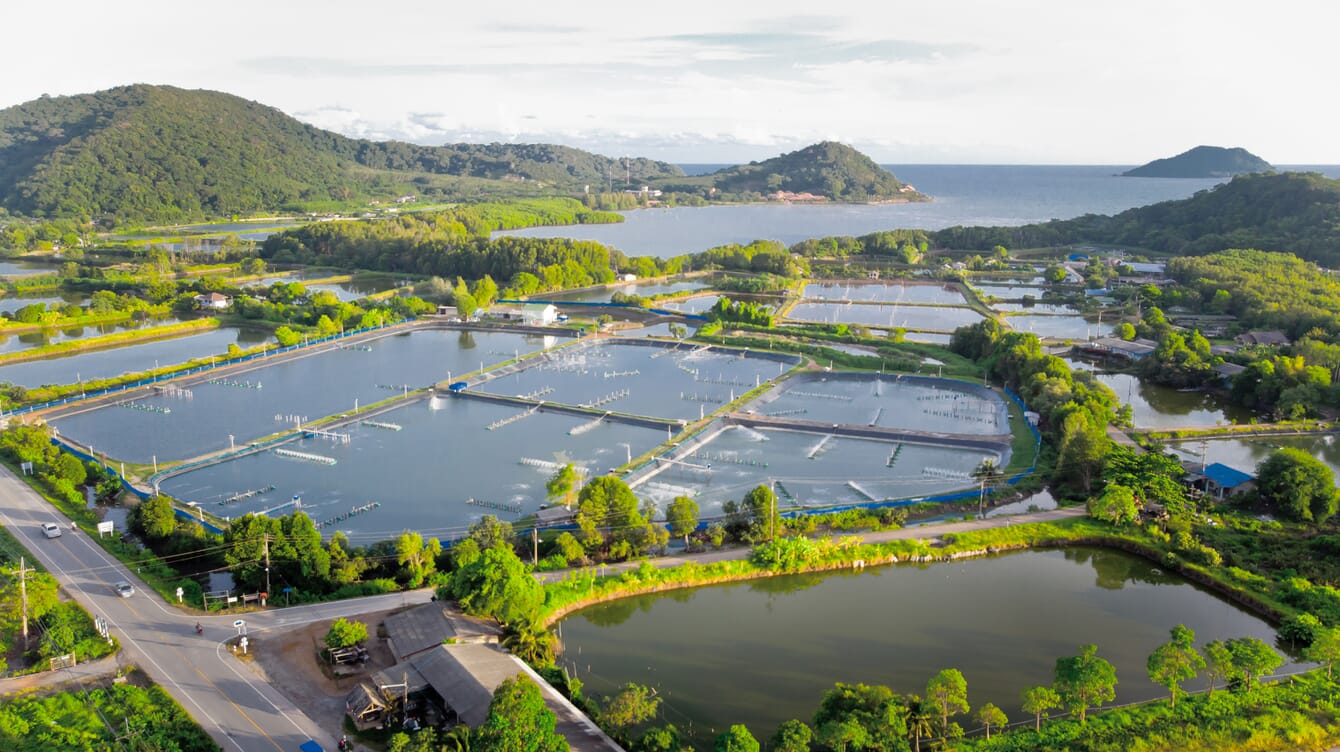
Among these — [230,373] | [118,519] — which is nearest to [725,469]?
[118,519]

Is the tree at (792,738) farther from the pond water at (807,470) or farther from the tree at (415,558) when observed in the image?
the pond water at (807,470)

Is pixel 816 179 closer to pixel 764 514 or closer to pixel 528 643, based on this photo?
pixel 764 514

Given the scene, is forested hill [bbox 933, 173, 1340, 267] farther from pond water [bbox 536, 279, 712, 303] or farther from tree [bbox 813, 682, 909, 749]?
tree [bbox 813, 682, 909, 749]

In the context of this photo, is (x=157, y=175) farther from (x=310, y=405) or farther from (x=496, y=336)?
(x=310, y=405)

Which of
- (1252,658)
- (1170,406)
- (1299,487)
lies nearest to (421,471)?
(1252,658)

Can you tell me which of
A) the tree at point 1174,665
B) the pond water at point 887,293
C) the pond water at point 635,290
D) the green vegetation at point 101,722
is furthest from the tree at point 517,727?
the pond water at point 887,293
